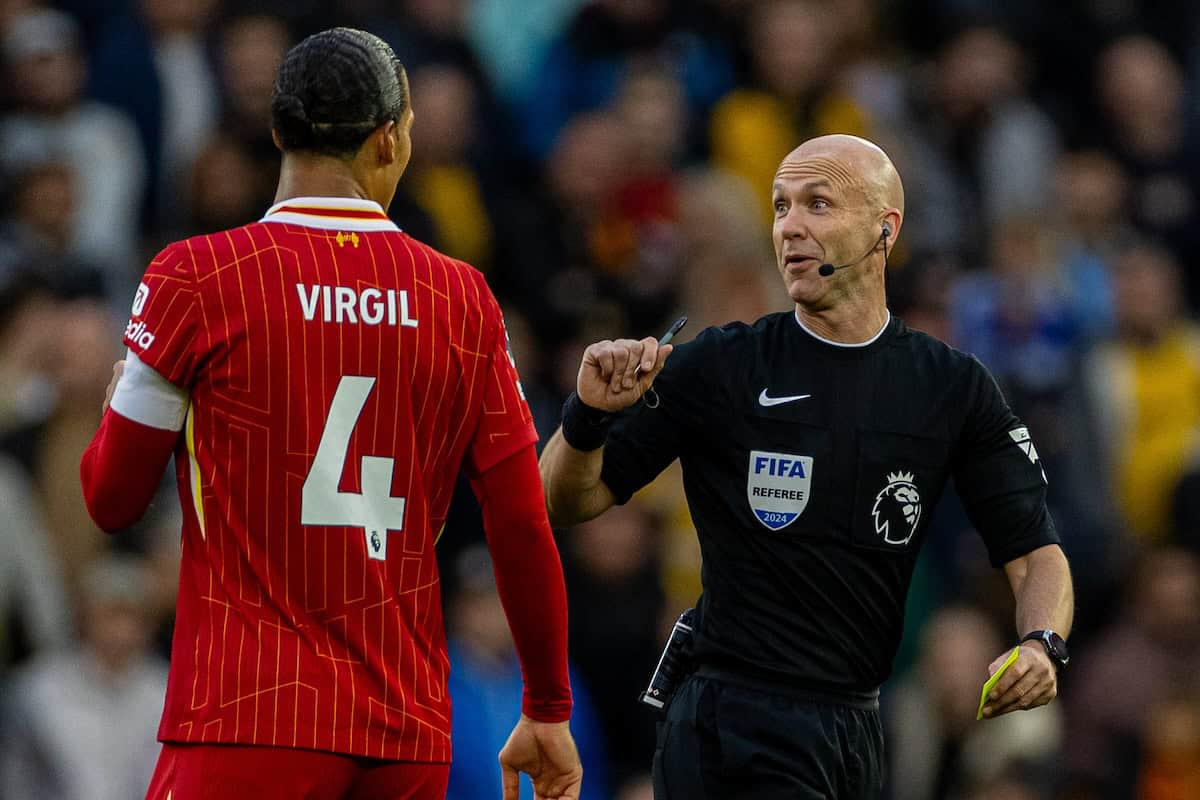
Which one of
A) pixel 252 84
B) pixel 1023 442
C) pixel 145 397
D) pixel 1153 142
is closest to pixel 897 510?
A: pixel 1023 442

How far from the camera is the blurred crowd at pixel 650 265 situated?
9.31 metres

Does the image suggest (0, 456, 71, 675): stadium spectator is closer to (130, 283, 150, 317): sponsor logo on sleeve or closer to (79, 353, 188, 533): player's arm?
(79, 353, 188, 533): player's arm

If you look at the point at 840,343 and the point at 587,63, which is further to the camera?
the point at 587,63

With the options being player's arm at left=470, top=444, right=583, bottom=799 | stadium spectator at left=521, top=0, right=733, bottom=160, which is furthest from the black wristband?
stadium spectator at left=521, top=0, right=733, bottom=160

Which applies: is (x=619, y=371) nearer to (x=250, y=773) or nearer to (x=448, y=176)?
(x=250, y=773)

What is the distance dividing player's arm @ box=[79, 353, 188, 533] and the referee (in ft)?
3.42

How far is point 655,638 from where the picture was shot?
32.7ft

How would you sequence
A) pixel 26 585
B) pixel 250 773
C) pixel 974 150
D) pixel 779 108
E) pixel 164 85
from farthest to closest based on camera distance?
pixel 974 150, pixel 779 108, pixel 164 85, pixel 26 585, pixel 250 773

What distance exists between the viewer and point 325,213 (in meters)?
4.90

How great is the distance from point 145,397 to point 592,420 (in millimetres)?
1147

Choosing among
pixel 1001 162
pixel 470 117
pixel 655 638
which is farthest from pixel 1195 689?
pixel 470 117

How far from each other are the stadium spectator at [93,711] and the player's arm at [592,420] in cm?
379

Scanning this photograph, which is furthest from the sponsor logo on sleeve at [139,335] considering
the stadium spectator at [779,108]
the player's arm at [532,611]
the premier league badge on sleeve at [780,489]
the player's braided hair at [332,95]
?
the stadium spectator at [779,108]

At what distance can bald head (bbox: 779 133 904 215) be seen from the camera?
5547mm
